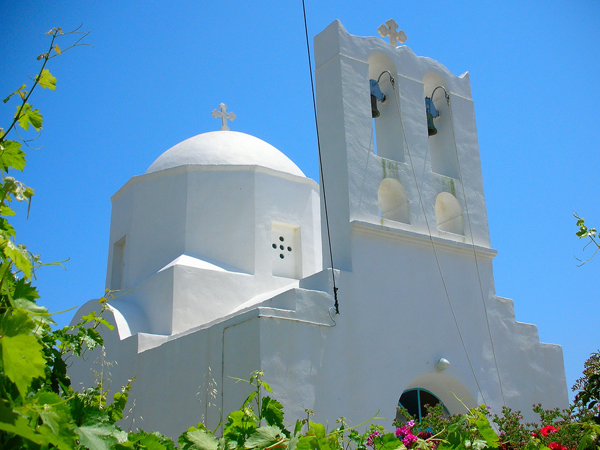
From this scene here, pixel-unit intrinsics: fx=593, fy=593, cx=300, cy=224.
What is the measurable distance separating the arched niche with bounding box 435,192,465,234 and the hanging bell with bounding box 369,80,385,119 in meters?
1.52

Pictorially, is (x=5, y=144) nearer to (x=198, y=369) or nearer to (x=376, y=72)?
(x=198, y=369)

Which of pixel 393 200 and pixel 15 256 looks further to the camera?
pixel 393 200

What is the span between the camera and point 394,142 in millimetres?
8516

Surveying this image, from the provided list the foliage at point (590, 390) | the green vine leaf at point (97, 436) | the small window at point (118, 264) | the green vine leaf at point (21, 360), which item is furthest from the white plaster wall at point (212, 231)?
the green vine leaf at point (21, 360)

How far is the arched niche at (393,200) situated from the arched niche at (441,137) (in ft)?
3.97

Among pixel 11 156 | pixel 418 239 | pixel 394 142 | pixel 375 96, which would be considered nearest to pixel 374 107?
pixel 375 96

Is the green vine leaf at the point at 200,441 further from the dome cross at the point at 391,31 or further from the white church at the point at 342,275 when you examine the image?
the dome cross at the point at 391,31

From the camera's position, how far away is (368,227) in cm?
734

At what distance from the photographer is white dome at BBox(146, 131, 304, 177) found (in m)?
10.9

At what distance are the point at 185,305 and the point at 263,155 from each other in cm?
361

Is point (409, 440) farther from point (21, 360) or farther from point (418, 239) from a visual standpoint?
point (418, 239)

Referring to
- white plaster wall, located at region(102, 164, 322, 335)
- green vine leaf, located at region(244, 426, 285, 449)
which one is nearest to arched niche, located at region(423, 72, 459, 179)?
white plaster wall, located at region(102, 164, 322, 335)

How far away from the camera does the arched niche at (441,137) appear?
8.99 m

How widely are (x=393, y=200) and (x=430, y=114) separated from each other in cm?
166
